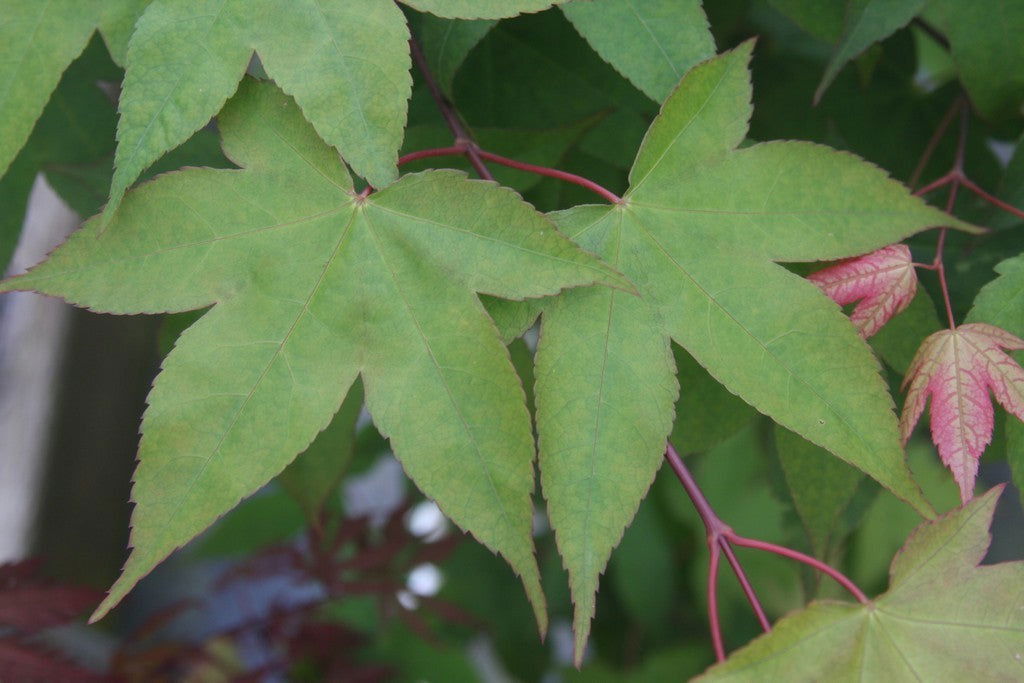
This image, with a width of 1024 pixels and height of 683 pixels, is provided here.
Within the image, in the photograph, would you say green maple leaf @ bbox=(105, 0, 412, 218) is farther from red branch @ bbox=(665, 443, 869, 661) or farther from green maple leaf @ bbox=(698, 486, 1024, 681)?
green maple leaf @ bbox=(698, 486, 1024, 681)

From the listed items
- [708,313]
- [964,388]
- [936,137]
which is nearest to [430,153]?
[708,313]

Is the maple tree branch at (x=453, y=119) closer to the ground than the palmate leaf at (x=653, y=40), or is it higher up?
closer to the ground

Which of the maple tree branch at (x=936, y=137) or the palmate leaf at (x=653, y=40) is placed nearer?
the palmate leaf at (x=653, y=40)

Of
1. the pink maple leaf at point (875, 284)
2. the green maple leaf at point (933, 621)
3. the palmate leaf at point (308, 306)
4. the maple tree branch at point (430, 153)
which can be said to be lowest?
the green maple leaf at point (933, 621)

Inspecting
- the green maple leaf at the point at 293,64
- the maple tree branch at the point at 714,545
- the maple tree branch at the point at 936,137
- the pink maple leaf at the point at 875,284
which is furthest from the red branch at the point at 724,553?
the maple tree branch at the point at 936,137

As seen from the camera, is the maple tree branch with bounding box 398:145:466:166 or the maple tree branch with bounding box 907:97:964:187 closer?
the maple tree branch with bounding box 398:145:466:166

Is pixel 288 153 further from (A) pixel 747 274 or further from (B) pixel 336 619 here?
(B) pixel 336 619

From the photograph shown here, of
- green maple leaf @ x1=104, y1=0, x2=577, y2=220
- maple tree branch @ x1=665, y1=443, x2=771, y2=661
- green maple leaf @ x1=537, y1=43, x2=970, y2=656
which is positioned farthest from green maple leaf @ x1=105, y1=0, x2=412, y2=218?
maple tree branch @ x1=665, y1=443, x2=771, y2=661

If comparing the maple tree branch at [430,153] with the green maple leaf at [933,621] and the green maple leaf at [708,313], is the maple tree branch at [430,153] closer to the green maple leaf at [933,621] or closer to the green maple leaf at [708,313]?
the green maple leaf at [708,313]
